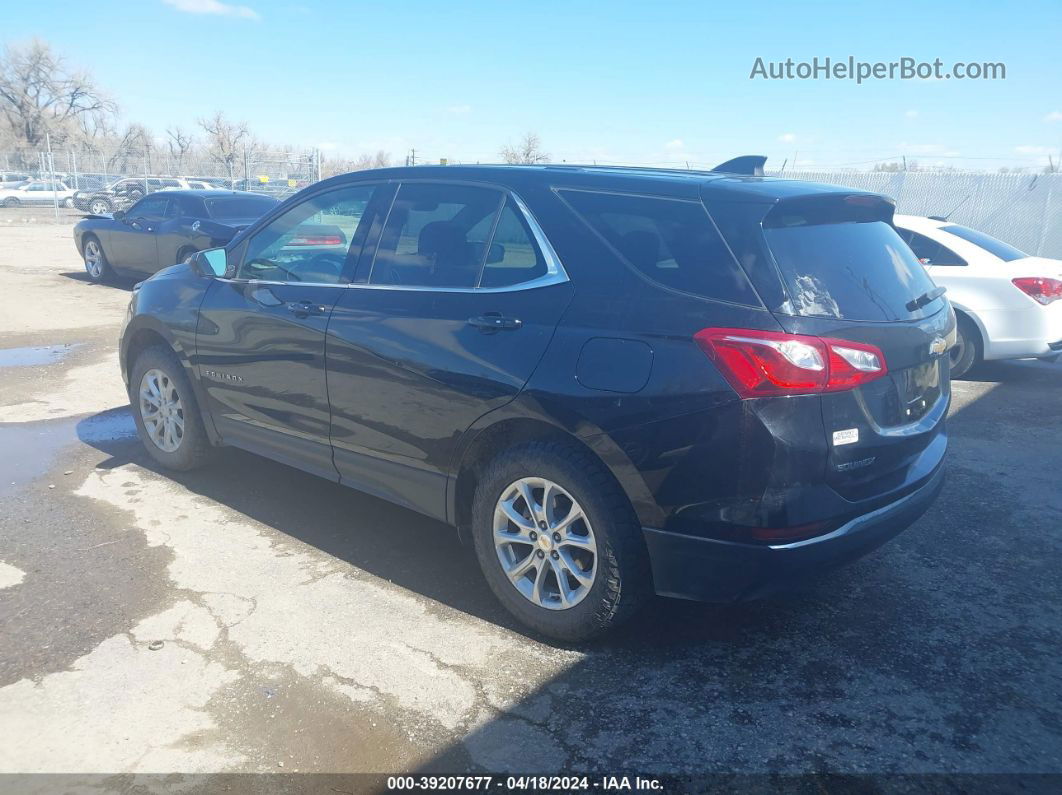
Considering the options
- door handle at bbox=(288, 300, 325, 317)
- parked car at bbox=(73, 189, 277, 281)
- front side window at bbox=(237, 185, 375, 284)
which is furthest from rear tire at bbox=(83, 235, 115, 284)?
door handle at bbox=(288, 300, 325, 317)

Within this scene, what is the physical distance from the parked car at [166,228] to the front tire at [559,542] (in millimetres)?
9993

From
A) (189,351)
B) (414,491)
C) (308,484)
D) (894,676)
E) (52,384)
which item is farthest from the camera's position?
(52,384)

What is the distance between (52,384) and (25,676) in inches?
204

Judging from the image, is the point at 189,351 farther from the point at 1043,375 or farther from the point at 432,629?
the point at 1043,375

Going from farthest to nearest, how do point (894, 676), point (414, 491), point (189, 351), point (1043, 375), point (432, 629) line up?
point (1043, 375)
point (189, 351)
point (414, 491)
point (432, 629)
point (894, 676)

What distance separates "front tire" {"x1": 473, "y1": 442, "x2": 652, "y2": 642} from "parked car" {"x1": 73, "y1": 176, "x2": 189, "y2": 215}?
106ft

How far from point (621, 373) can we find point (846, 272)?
95 cm

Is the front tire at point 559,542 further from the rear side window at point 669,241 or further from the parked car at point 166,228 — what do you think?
the parked car at point 166,228

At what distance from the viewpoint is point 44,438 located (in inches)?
244

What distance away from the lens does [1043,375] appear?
9.15m

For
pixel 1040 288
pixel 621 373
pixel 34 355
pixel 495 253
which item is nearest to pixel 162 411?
pixel 495 253

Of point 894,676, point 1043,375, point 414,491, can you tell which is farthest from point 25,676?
point 1043,375

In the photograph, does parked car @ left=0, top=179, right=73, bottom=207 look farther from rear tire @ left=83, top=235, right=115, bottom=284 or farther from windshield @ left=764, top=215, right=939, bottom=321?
windshield @ left=764, top=215, right=939, bottom=321

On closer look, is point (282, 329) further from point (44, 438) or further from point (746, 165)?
point (44, 438)
